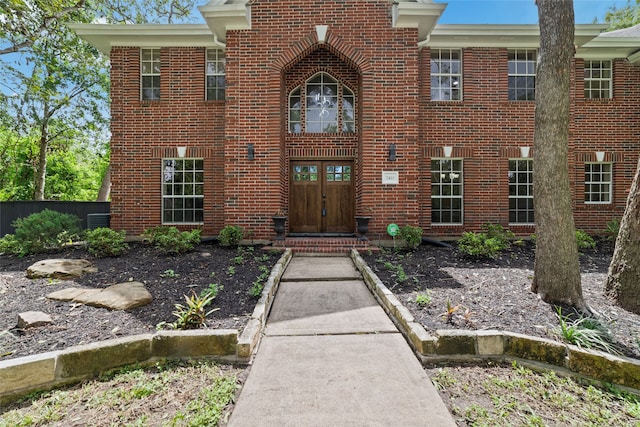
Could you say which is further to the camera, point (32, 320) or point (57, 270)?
point (57, 270)

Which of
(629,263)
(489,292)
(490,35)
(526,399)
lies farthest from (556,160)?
(490,35)

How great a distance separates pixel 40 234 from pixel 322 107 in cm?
769

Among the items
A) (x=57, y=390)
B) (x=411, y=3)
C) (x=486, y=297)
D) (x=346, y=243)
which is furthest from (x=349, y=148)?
(x=57, y=390)

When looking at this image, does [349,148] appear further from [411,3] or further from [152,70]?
[152,70]

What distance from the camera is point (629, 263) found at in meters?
3.85

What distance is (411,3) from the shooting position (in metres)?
7.24

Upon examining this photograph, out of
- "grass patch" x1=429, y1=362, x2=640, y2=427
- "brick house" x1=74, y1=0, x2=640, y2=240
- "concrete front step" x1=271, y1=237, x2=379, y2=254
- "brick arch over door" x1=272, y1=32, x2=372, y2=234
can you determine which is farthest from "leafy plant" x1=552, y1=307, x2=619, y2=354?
"brick arch over door" x1=272, y1=32, x2=372, y2=234

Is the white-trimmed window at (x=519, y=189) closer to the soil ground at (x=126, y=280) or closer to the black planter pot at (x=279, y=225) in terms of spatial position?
the black planter pot at (x=279, y=225)

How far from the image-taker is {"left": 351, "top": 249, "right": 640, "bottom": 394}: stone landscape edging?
2.48m

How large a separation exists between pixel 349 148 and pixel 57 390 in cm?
744

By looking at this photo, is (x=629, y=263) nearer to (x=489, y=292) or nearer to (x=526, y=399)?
(x=489, y=292)

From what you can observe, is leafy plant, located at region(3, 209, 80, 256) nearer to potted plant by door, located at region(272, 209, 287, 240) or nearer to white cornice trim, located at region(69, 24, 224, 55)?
white cornice trim, located at region(69, 24, 224, 55)

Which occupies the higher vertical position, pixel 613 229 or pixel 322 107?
pixel 322 107

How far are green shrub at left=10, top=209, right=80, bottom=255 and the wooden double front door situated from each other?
566 centimetres
